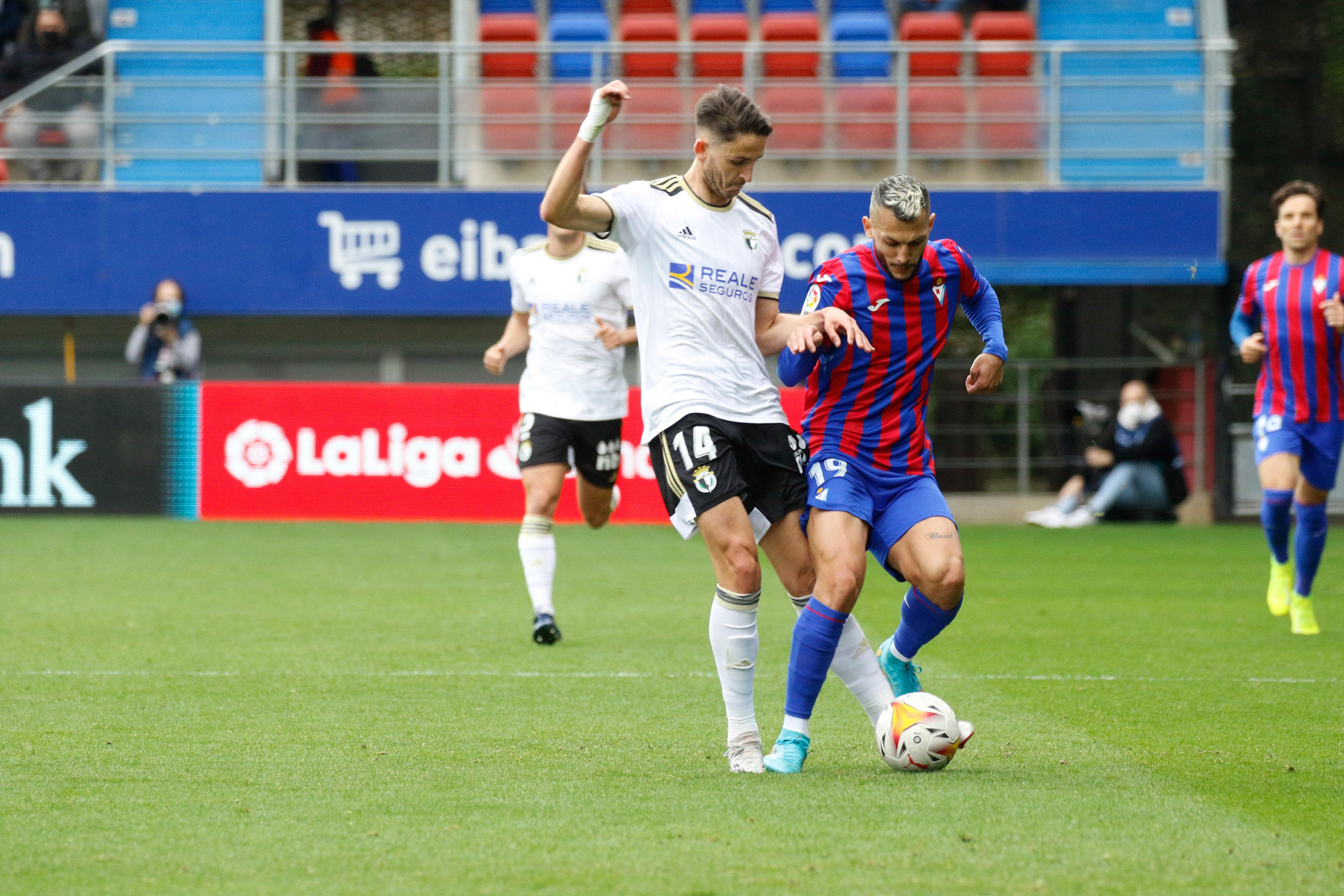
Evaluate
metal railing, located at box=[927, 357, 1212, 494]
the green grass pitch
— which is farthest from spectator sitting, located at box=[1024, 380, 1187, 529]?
the green grass pitch

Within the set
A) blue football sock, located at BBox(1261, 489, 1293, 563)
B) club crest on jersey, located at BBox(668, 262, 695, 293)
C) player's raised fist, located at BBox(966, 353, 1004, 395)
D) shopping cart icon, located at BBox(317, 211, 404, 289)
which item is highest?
shopping cart icon, located at BBox(317, 211, 404, 289)

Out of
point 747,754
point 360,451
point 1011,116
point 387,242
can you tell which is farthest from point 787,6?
point 747,754

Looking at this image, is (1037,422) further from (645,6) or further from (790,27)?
(645,6)

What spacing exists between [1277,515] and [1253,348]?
993mm

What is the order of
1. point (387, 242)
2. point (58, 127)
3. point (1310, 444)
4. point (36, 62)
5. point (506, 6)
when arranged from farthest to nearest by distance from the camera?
point (506, 6), point (36, 62), point (387, 242), point (58, 127), point (1310, 444)

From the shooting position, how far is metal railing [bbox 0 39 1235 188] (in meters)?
17.3

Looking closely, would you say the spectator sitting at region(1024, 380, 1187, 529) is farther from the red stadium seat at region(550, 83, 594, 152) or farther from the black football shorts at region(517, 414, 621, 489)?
the black football shorts at region(517, 414, 621, 489)

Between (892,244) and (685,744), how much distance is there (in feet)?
5.73

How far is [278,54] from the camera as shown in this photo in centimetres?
1773

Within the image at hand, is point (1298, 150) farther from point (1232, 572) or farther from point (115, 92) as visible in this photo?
point (115, 92)

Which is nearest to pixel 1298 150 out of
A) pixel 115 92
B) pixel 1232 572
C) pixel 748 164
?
pixel 1232 572

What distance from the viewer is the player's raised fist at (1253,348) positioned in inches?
327

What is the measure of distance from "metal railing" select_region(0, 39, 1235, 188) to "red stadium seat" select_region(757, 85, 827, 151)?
0.06 feet

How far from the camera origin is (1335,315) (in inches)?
313
